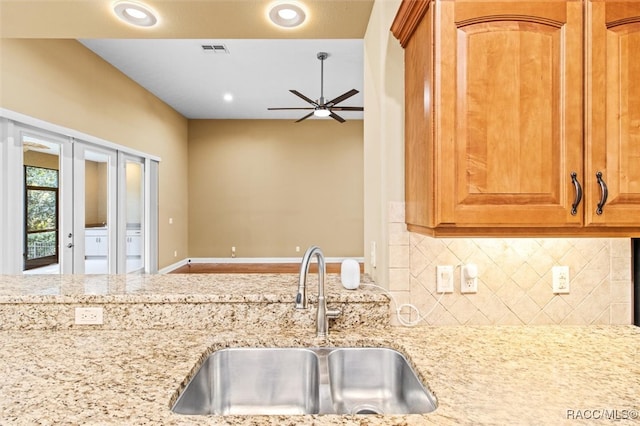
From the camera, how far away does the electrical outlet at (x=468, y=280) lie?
142 cm

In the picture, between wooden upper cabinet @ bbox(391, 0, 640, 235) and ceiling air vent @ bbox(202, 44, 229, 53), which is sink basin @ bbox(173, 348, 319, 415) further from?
ceiling air vent @ bbox(202, 44, 229, 53)

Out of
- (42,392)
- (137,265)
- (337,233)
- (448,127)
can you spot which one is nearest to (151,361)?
(42,392)

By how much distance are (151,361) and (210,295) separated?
0.34m

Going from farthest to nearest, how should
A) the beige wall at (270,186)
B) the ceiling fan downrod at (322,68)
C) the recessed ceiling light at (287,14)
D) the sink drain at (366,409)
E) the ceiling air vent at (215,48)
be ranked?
1. the beige wall at (270,186)
2. the ceiling fan downrod at (322,68)
3. the ceiling air vent at (215,48)
4. the recessed ceiling light at (287,14)
5. the sink drain at (366,409)

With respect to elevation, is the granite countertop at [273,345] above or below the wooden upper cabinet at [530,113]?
below

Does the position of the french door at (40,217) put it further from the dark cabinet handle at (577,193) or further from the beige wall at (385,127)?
the dark cabinet handle at (577,193)

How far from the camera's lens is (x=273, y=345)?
130 cm

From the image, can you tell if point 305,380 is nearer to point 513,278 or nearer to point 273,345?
point 273,345

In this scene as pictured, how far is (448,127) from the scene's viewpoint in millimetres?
1130

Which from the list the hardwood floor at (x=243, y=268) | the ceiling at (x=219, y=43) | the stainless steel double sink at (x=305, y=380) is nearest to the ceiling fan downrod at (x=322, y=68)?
the ceiling at (x=219, y=43)

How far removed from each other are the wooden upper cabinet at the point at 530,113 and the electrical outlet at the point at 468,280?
0.33 metres

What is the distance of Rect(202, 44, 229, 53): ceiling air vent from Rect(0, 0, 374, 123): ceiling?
54 mm

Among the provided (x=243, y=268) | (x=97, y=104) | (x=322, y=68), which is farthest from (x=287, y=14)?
(x=243, y=268)

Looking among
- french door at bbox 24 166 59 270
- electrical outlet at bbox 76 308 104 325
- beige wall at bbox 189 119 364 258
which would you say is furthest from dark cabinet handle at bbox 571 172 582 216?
beige wall at bbox 189 119 364 258
